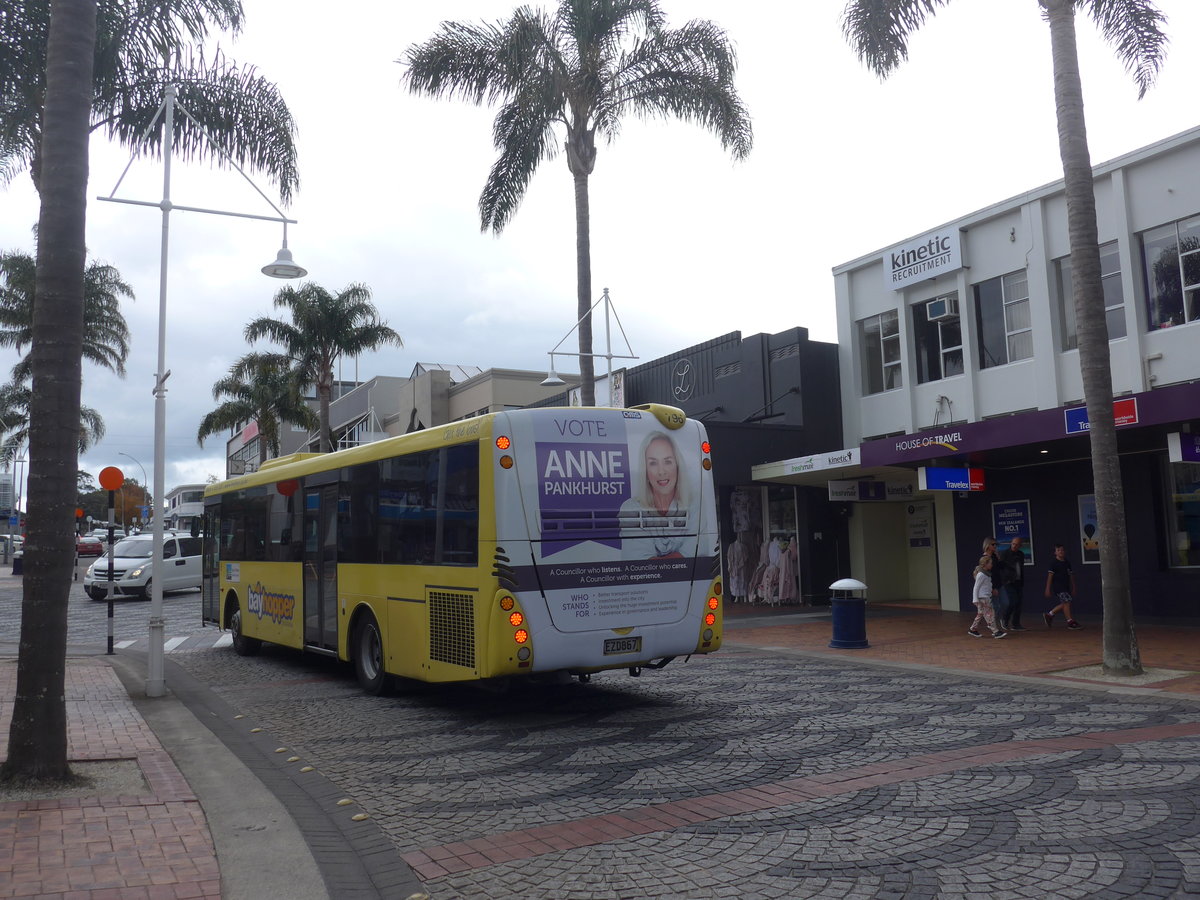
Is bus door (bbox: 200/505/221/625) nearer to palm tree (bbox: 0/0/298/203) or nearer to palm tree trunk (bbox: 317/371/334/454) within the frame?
palm tree (bbox: 0/0/298/203)

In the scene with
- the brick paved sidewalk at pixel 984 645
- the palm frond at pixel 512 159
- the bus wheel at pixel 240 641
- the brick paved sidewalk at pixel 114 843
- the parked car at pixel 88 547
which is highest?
the palm frond at pixel 512 159

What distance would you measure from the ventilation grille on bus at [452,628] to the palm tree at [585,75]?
36.5 feet

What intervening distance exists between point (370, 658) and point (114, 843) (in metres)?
5.83

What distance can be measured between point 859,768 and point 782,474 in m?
14.9

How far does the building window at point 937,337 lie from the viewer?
21188mm

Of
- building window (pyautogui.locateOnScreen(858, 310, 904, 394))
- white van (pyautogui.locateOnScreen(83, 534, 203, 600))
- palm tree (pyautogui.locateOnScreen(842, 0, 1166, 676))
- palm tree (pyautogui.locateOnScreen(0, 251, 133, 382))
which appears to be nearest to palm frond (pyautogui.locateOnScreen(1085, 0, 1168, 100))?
palm tree (pyautogui.locateOnScreen(842, 0, 1166, 676))

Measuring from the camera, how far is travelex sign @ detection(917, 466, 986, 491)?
701 inches

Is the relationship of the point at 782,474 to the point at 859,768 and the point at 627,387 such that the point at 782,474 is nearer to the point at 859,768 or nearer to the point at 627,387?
the point at 627,387

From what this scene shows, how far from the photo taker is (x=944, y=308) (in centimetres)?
2111

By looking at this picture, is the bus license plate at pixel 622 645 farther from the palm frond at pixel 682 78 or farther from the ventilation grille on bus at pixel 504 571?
the palm frond at pixel 682 78

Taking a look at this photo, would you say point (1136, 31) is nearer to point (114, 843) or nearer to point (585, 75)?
point (585, 75)

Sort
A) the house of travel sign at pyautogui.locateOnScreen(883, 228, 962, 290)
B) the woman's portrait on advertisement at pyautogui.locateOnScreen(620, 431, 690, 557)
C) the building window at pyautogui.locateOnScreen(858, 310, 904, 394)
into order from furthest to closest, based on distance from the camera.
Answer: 1. the building window at pyautogui.locateOnScreen(858, 310, 904, 394)
2. the house of travel sign at pyautogui.locateOnScreen(883, 228, 962, 290)
3. the woman's portrait on advertisement at pyautogui.locateOnScreen(620, 431, 690, 557)

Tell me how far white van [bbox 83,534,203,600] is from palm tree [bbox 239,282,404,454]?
7115 mm

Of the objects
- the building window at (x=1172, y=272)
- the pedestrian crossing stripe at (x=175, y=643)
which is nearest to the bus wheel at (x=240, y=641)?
the pedestrian crossing stripe at (x=175, y=643)
